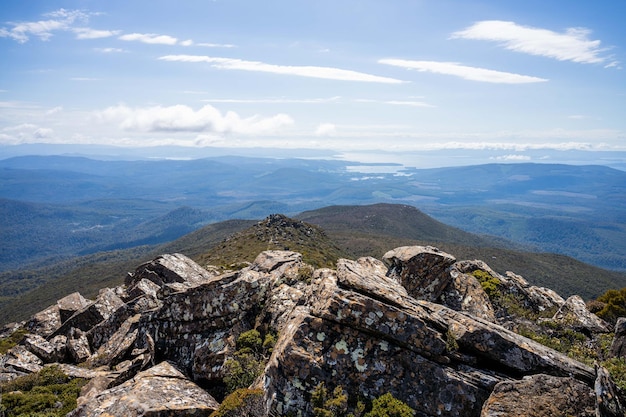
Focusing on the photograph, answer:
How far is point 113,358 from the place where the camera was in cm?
1845

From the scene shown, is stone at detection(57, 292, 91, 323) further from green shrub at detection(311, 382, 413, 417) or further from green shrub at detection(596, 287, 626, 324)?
green shrub at detection(596, 287, 626, 324)

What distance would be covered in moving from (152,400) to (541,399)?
12499mm

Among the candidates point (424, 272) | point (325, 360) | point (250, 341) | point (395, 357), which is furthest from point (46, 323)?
point (395, 357)

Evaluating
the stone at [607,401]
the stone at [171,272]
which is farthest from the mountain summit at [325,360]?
the stone at [171,272]

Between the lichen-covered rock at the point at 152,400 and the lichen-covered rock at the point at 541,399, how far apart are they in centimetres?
929

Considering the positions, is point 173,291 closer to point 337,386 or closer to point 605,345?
point 337,386

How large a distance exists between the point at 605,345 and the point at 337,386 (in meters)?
16.5

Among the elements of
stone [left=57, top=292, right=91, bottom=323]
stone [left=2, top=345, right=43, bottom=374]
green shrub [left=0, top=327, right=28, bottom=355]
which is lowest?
green shrub [left=0, top=327, right=28, bottom=355]

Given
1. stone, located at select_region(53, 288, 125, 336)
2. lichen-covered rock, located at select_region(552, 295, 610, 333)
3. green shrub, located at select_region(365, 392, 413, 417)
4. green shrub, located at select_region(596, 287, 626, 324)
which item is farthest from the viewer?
green shrub, located at select_region(596, 287, 626, 324)

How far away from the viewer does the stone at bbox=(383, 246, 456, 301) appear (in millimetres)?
21344

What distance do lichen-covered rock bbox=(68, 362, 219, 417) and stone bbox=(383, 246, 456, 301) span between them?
1299 cm

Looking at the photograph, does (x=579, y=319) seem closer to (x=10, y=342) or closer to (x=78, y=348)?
(x=78, y=348)

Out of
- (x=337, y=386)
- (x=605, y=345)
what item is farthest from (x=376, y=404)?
(x=605, y=345)

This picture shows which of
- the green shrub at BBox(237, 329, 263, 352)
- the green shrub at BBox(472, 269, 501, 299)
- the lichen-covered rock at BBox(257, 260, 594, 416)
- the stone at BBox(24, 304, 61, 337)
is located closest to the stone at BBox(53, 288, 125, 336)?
the stone at BBox(24, 304, 61, 337)
